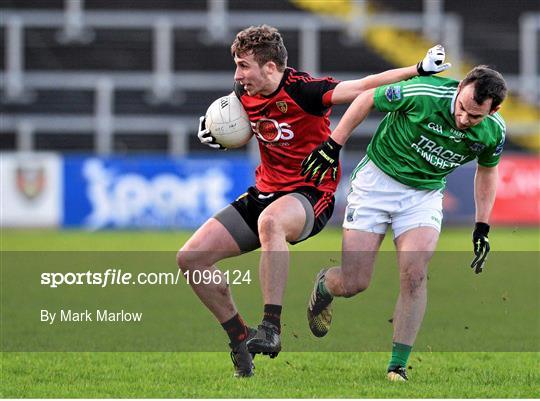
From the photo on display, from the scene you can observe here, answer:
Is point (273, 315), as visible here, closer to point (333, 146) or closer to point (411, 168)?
point (333, 146)

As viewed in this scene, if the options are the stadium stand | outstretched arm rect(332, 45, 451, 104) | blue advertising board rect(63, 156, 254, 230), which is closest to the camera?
outstretched arm rect(332, 45, 451, 104)

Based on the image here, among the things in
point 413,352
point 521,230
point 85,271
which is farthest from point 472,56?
point 413,352

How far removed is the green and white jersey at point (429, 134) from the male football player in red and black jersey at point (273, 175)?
15 centimetres

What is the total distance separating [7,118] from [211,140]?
17664mm

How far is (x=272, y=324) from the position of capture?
650 cm

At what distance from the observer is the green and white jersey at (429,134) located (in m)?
6.84

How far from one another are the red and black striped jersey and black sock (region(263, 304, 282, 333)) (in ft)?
3.01

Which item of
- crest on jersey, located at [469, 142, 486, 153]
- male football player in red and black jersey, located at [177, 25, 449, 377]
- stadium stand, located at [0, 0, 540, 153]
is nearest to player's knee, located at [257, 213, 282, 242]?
male football player in red and black jersey, located at [177, 25, 449, 377]

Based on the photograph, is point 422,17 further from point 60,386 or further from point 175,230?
point 60,386

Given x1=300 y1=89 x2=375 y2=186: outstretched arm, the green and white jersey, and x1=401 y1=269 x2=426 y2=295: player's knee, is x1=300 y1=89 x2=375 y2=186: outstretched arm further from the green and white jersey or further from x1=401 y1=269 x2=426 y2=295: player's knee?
x1=401 y1=269 x2=426 y2=295: player's knee

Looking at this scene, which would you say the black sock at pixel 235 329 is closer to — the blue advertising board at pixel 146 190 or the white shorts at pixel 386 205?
the white shorts at pixel 386 205

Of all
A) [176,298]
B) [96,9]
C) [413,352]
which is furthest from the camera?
[96,9]

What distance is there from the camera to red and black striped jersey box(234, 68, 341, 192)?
7.05m

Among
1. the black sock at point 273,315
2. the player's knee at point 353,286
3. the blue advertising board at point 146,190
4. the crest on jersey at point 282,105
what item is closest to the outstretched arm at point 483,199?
the player's knee at point 353,286
